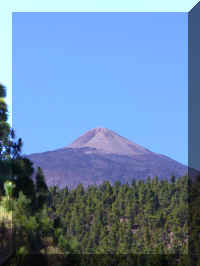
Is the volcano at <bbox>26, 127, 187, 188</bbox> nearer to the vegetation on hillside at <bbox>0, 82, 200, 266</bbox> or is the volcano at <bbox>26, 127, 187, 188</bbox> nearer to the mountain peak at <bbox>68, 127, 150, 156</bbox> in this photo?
the mountain peak at <bbox>68, 127, 150, 156</bbox>

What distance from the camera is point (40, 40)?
1859 centimetres

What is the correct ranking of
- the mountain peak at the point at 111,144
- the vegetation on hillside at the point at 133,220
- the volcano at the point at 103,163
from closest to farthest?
the vegetation on hillside at the point at 133,220
the volcano at the point at 103,163
the mountain peak at the point at 111,144

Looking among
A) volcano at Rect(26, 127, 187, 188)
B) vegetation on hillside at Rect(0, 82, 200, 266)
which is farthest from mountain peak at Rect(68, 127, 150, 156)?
vegetation on hillside at Rect(0, 82, 200, 266)

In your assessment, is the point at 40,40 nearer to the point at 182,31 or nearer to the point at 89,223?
the point at 182,31

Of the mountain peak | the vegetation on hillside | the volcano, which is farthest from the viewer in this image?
the mountain peak

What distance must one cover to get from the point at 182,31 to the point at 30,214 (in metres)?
19.7

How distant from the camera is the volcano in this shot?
6016 centimetres

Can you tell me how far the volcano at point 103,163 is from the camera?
60.2 m

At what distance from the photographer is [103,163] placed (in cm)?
6131

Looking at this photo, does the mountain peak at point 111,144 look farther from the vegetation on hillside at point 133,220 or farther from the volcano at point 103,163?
the vegetation on hillside at point 133,220

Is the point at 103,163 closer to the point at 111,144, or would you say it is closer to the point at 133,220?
the point at 111,144

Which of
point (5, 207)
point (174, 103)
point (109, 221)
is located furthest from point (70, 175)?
point (5, 207)

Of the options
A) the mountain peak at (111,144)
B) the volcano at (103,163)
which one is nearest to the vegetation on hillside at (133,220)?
the volcano at (103,163)

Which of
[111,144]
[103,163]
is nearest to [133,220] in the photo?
[103,163]
